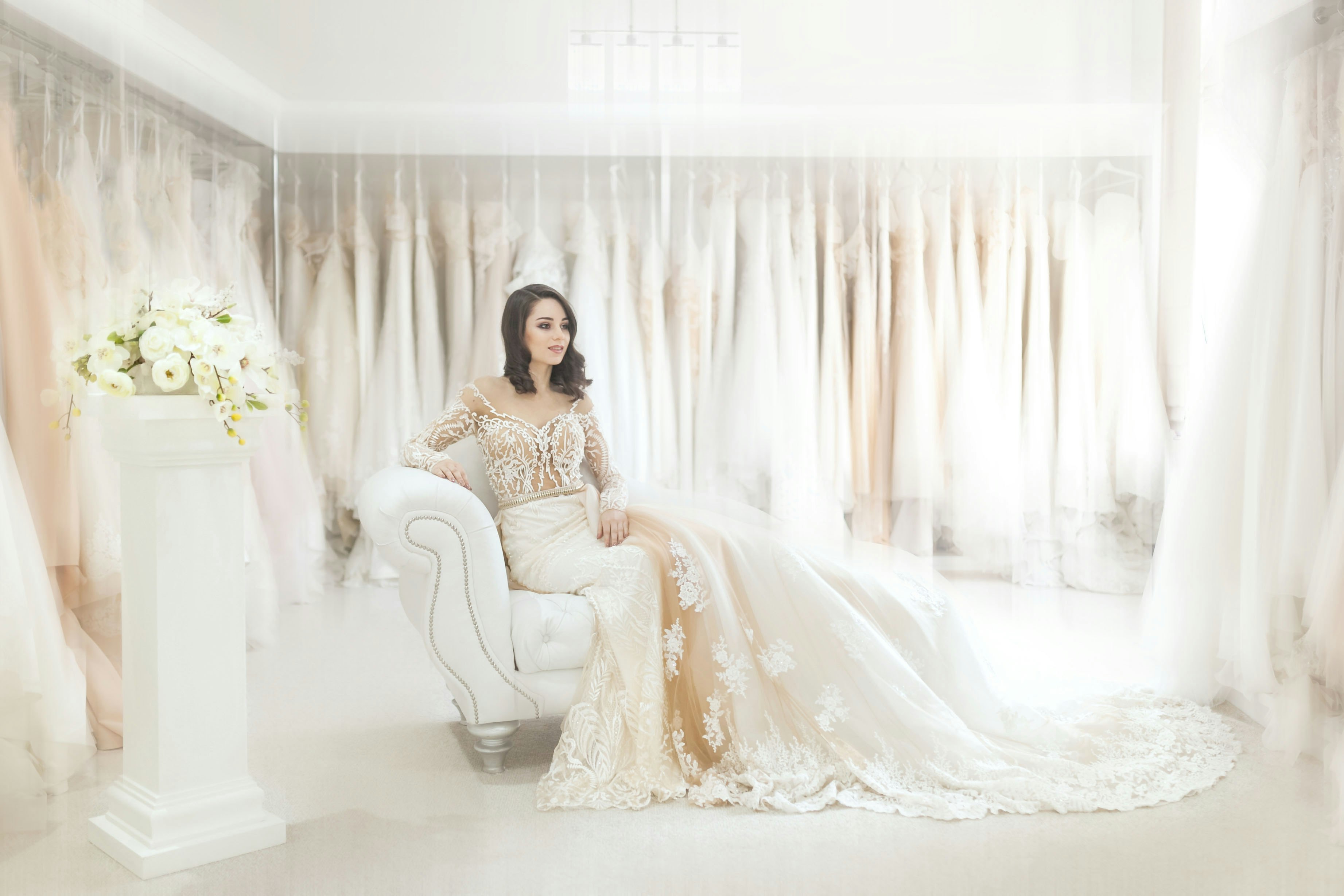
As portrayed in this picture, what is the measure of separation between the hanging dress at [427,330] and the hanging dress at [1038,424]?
4.92 feet

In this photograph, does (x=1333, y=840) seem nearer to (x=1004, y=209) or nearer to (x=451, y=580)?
(x=1004, y=209)

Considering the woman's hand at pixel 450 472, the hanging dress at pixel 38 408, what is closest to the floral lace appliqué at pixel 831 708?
the woman's hand at pixel 450 472

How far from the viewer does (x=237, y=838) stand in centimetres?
157

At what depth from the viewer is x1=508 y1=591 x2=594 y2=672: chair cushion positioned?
6.24 ft

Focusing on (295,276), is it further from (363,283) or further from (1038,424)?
(1038,424)

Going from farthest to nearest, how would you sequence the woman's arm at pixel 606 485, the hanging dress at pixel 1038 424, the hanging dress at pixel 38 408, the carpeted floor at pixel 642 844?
the hanging dress at pixel 1038 424 → the woman's arm at pixel 606 485 → the hanging dress at pixel 38 408 → the carpeted floor at pixel 642 844

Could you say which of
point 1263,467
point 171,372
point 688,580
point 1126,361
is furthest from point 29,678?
point 1263,467

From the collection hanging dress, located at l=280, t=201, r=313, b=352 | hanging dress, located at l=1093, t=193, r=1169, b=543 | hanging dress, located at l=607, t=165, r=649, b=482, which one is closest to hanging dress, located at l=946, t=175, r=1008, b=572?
hanging dress, located at l=1093, t=193, r=1169, b=543

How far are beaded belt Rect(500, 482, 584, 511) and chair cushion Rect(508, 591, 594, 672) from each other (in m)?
Answer: 0.34

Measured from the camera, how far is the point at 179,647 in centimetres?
157

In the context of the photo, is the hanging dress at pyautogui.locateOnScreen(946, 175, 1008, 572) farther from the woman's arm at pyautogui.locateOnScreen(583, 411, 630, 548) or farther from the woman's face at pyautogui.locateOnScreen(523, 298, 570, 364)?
the woman's face at pyautogui.locateOnScreen(523, 298, 570, 364)

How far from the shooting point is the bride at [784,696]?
1778 millimetres

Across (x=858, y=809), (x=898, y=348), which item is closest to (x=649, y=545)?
(x=858, y=809)

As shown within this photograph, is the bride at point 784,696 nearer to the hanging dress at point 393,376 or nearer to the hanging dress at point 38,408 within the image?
the hanging dress at point 393,376
